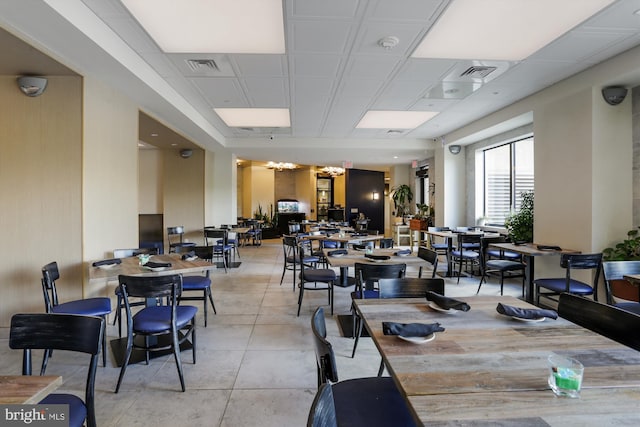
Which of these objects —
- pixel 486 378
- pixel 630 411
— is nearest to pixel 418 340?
pixel 486 378

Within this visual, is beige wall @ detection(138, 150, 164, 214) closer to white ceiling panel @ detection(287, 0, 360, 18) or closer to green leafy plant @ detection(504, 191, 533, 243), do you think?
white ceiling panel @ detection(287, 0, 360, 18)

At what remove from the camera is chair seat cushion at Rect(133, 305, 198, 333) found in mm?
2515

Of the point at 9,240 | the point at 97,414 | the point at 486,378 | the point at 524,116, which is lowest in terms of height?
the point at 97,414

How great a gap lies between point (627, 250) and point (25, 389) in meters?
5.59

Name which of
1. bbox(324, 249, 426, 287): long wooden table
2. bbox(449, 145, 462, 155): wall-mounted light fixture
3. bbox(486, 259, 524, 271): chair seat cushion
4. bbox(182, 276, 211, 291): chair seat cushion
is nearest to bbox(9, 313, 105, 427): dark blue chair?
bbox(182, 276, 211, 291): chair seat cushion

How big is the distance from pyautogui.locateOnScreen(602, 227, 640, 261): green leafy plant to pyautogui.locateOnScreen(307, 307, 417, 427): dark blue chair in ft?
13.4

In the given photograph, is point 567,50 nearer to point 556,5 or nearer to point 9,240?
point 556,5

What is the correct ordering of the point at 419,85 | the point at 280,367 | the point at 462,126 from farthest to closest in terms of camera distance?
the point at 462,126 < the point at 419,85 < the point at 280,367

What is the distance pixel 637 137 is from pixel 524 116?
1707mm

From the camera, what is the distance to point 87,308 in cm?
288

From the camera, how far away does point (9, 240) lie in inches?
138

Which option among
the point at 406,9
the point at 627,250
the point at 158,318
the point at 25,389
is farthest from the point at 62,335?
the point at 627,250

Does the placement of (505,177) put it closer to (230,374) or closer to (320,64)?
(320,64)

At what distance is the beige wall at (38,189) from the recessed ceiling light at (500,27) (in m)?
3.95
